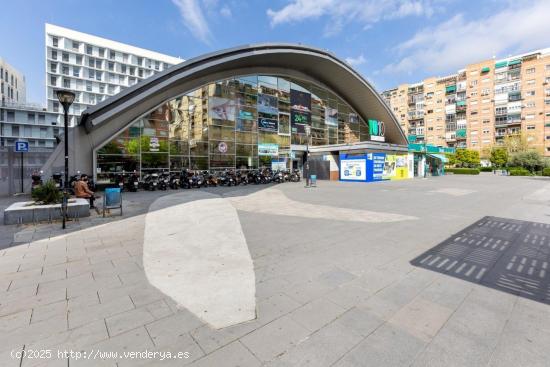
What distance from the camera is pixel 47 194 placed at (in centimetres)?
783

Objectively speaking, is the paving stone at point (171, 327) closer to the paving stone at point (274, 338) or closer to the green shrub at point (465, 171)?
the paving stone at point (274, 338)

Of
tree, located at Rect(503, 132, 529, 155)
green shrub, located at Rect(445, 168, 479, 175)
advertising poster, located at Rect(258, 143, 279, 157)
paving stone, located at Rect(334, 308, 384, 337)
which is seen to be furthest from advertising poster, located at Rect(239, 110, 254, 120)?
tree, located at Rect(503, 132, 529, 155)

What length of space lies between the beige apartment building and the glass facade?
36186 mm

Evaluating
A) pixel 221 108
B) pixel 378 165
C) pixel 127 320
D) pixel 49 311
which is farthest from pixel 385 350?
pixel 378 165

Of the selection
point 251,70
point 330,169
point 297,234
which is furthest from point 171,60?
point 297,234

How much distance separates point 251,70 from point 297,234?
2179 centimetres

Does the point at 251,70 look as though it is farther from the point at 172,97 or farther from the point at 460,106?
the point at 460,106

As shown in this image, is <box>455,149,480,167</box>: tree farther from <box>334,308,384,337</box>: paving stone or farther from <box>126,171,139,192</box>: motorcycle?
<box>334,308,384,337</box>: paving stone

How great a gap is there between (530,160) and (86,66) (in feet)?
283

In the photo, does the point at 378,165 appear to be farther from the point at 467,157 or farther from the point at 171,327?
the point at 467,157

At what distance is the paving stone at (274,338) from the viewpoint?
2191 millimetres

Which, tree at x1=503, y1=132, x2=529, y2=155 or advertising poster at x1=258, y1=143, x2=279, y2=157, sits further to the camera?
tree at x1=503, y1=132, x2=529, y2=155

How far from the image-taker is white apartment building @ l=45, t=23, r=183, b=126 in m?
50.6

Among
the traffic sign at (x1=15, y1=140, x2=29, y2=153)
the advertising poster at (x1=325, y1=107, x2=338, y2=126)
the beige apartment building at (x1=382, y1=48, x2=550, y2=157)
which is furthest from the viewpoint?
the beige apartment building at (x1=382, y1=48, x2=550, y2=157)
